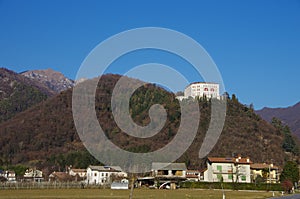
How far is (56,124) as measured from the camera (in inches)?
6831

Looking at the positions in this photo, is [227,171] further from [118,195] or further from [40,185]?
[118,195]

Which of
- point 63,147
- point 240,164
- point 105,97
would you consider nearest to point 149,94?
point 105,97

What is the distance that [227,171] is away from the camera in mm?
87500

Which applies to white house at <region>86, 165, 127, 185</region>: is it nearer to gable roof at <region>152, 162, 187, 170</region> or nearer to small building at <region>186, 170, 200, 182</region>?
small building at <region>186, 170, 200, 182</region>

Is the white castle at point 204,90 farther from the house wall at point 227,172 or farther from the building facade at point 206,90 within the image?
the house wall at point 227,172

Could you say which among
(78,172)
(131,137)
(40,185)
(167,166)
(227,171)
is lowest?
(40,185)

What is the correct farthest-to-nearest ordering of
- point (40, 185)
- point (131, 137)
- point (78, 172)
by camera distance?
point (131, 137)
point (78, 172)
point (40, 185)

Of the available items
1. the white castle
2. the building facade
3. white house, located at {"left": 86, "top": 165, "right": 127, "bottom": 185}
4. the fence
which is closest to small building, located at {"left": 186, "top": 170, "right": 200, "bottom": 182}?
white house, located at {"left": 86, "top": 165, "right": 127, "bottom": 185}

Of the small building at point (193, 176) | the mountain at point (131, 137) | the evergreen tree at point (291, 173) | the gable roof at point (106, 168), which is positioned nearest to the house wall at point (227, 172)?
the small building at point (193, 176)

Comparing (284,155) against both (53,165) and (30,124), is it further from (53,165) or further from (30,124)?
(30,124)

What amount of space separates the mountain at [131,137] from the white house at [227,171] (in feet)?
83.7

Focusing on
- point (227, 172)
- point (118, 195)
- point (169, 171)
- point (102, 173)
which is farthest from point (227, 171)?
point (118, 195)

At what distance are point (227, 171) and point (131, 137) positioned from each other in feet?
165

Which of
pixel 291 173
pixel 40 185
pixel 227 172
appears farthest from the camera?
pixel 227 172
